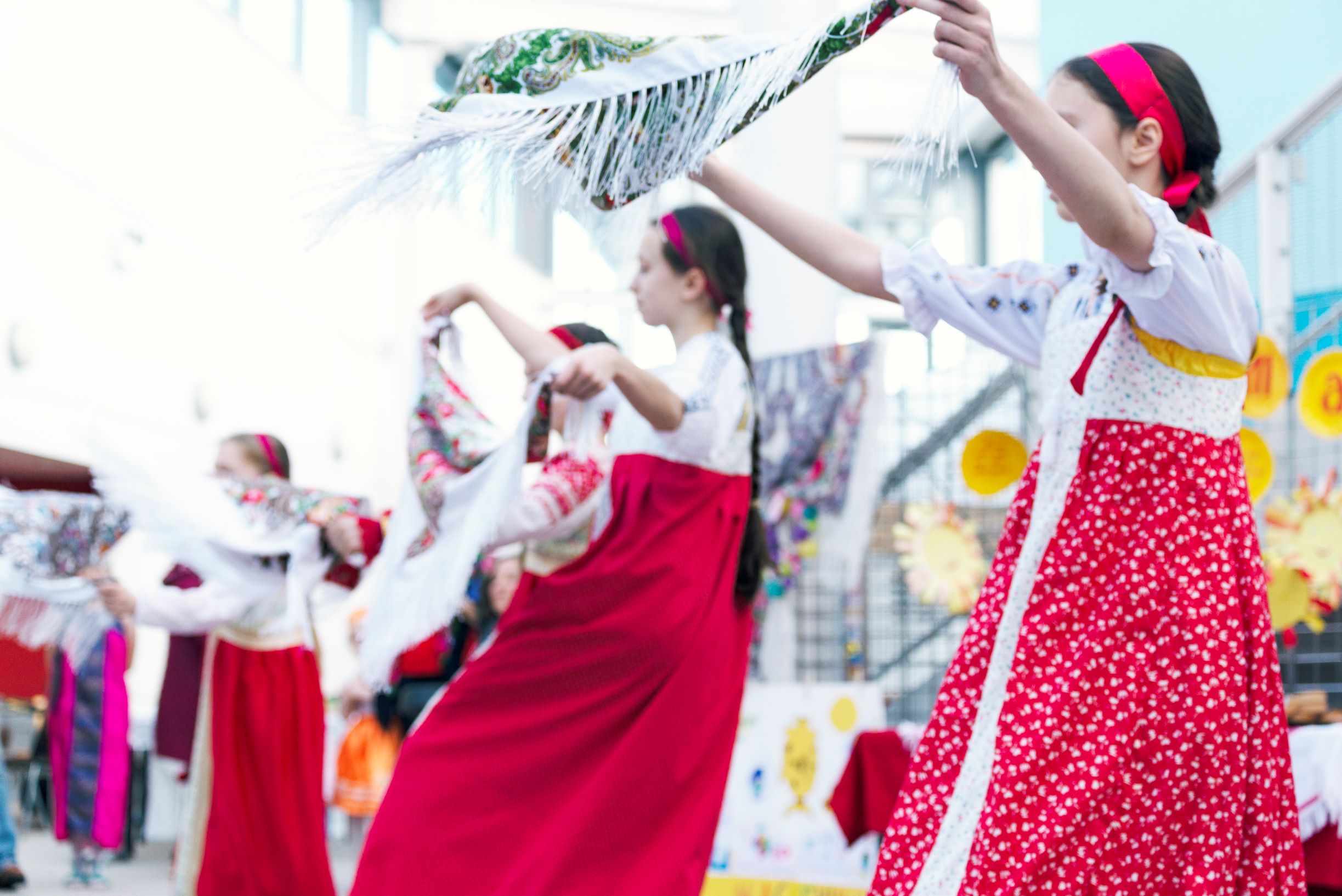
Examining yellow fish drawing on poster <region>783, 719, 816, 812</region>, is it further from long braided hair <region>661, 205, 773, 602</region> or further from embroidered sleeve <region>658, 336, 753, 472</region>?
embroidered sleeve <region>658, 336, 753, 472</region>

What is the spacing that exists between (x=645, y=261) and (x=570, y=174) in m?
1.08

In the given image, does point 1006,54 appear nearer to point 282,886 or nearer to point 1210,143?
point 282,886

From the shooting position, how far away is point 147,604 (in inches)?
165

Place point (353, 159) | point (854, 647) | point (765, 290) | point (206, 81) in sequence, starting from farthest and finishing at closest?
1. point (206, 81)
2. point (765, 290)
3. point (854, 647)
4. point (353, 159)

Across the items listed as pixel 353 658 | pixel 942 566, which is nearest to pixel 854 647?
pixel 942 566

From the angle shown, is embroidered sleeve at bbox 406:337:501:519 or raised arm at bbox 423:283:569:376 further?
embroidered sleeve at bbox 406:337:501:519

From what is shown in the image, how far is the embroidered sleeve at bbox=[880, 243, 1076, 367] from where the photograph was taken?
1.82 meters

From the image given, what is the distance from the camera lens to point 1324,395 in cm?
349

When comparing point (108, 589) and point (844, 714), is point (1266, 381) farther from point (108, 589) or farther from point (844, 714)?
point (108, 589)

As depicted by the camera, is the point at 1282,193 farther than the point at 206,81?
No

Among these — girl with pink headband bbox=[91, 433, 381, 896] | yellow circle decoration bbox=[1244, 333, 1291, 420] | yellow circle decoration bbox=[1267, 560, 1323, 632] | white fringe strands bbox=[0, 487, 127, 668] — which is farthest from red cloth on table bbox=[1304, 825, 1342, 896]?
white fringe strands bbox=[0, 487, 127, 668]

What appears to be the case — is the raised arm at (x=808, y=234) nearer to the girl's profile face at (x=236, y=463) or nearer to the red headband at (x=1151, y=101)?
the red headband at (x=1151, y=101)

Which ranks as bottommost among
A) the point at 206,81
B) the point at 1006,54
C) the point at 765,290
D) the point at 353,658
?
the point at 353,658

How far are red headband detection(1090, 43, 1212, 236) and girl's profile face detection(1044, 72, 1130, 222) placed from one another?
0.03 metres
